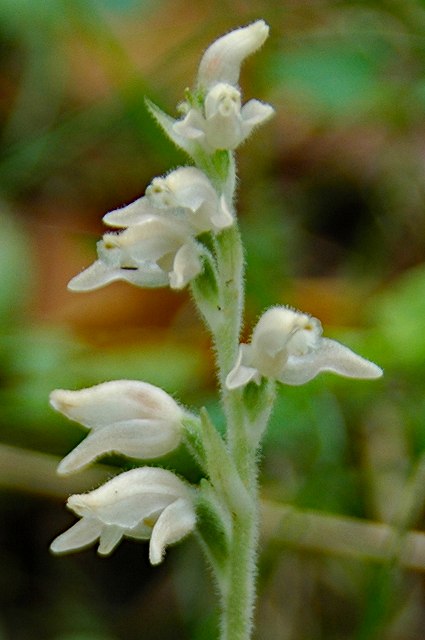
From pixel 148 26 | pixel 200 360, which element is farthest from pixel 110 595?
pixel 148 26

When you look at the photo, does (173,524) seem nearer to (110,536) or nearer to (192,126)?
(110,536)

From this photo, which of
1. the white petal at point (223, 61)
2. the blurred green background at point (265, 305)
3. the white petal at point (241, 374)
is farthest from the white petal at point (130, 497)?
the blurred green background at point (265, 305)

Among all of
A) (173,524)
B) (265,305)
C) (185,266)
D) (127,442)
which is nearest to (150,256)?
(185,266)

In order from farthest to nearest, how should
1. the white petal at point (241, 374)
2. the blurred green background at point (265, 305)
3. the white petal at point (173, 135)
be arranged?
the blurred green background at point (265, 305)
the white petal at point (173, 135)
the white petal at point (241, 374)

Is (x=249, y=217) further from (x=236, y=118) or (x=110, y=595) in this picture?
(x=236, y=118)

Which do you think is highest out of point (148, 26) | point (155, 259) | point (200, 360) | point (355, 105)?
point (148, 26)

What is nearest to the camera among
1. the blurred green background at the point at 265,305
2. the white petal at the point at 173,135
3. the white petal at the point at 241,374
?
the white petal at the point at 241,374

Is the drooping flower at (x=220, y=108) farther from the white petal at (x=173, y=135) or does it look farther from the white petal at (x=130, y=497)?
the white petal at (x=130, y=497)

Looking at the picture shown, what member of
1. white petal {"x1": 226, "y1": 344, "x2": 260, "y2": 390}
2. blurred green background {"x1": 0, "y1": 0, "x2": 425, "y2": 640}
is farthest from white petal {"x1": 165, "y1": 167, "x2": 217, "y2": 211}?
blurred green background {"x1": 0, "y1": 0, "x2": 425, "y2": 640}
